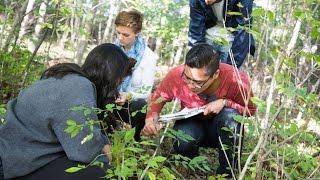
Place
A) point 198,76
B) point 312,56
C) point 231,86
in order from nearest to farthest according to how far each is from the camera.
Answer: point 312,56 → point 198,76 → point 231,86

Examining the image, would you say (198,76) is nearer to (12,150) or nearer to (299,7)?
(299,7)

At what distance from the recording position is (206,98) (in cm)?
341

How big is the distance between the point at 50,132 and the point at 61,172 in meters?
0.24

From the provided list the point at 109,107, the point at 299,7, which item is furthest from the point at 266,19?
the point at 109,107

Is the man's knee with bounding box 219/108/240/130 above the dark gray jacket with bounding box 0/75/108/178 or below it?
below

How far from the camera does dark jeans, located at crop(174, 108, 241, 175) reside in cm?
324

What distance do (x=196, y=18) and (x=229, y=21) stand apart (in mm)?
318

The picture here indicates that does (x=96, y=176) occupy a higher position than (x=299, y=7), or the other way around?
(x=299, y=7)

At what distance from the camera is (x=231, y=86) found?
3.36m

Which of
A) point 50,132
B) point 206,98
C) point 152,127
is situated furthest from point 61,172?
point 206,98

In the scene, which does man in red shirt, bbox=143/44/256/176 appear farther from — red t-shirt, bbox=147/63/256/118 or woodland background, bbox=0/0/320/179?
woodland background, bbox=0/0/320/179

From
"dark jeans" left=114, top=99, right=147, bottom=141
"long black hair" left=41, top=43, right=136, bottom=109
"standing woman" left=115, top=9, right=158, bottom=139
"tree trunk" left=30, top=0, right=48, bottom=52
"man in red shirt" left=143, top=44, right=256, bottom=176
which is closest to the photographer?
"long black hair" left=41, top=43, right=136, bottom=109

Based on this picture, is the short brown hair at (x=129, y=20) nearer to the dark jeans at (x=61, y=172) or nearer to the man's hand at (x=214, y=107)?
the man's hand at (x=214, y=107)

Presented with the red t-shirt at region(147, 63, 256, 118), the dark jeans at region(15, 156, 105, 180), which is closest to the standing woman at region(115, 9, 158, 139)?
the red t-shirt at region(147, 63, 256, 118)
